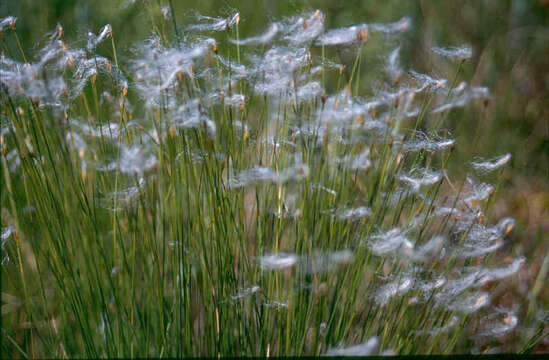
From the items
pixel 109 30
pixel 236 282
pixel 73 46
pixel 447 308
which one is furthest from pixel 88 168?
pixel 447 308

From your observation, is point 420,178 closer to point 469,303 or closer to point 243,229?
point 469,303

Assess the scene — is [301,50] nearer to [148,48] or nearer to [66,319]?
[148,48]

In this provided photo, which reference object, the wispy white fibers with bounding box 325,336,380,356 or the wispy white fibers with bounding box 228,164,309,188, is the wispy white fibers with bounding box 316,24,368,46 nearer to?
the wispy white fibers with bounding box 228,164,309,188

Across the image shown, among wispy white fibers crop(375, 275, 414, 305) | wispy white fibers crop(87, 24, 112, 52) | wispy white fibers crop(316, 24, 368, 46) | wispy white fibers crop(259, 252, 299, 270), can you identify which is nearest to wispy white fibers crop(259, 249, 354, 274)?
wispy white fibers crop(259, 252, 299, 270)

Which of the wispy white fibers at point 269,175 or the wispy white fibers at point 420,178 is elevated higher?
the wispy white fibers at point 269,175

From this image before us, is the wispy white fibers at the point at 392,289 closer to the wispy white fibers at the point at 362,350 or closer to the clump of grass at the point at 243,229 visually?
the clump of grass at the point at 243,229

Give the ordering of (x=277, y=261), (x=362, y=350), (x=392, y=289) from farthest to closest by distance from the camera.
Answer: (x=392, y=289) → (x=277, y=261) → (x=362, y=350)

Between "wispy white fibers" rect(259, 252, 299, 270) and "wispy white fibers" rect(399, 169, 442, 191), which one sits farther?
"wispy white fibers" rect(399, 169, 442, 191)

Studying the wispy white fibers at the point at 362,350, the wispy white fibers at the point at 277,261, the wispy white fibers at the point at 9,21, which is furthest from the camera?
the wispy white fibers at the point at 9,21

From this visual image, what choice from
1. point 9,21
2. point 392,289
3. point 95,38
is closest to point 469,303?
point 392,289

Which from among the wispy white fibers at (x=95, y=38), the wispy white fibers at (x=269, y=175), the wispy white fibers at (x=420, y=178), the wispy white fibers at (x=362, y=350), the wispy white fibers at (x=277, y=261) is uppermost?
the wispy white fibers at (x=95, y=38)

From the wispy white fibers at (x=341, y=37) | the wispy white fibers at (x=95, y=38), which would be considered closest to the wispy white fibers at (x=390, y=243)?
the wispy white fibers at (x=341, y=37)
